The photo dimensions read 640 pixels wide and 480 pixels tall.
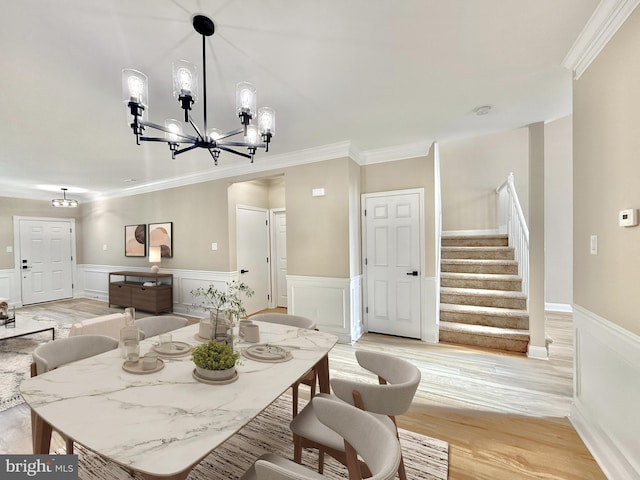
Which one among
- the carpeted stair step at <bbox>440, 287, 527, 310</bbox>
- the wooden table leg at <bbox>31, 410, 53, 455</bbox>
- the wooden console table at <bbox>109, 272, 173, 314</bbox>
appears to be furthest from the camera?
the wooden console table at <bbox>109, 272, 173, 314</bbox>

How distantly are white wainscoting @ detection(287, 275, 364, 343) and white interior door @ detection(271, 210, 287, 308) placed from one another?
1.53 metres

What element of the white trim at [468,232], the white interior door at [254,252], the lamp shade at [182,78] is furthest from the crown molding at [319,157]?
the white trim at [468,232]

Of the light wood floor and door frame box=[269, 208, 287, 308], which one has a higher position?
door frame box=[269, 208, 287, 308]

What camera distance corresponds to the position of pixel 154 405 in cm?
106

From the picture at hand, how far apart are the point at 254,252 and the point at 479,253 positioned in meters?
3.88

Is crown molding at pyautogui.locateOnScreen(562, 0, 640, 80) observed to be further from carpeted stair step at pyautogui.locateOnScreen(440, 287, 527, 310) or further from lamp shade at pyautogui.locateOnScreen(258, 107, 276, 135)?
carpeted stair step at pyautogui.locateOnScreen(440, 287, 527, 310)

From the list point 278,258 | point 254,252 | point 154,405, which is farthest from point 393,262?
point 154,405

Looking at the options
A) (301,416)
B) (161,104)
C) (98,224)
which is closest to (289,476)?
(301,416)

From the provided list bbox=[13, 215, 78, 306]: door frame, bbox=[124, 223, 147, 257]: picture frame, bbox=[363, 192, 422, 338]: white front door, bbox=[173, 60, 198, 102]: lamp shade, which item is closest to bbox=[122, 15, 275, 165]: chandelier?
bbox=[173, 60, 198, 102]: lamp shade

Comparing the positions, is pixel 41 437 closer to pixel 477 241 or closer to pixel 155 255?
pixel 155 255

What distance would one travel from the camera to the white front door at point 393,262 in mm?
3746

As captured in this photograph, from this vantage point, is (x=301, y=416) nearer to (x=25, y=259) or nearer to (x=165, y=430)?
(x=165, y=430)

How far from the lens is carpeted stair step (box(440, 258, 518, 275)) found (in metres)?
4.03

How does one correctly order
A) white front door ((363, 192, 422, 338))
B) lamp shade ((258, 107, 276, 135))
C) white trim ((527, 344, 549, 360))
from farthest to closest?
1. white front door ((363, 192, 422, 338))
2. white trim ((527, 344, 549, 360))
3. lamp shade ((258, 107, 276, 135))
